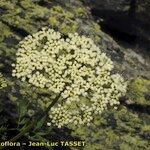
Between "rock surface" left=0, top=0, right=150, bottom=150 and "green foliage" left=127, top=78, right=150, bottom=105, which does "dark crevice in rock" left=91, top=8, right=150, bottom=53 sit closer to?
"rock surface" left=0, top=0, right=150, bottom=150

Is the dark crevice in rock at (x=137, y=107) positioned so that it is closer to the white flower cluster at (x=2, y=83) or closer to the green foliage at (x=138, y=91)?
the green foliage at (x=138, y=91)

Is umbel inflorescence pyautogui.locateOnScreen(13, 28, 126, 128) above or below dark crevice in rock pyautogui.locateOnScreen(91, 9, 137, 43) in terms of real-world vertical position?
above

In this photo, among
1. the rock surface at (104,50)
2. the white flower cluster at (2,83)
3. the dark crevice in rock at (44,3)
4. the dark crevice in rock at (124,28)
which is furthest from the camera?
the dark crevice in rock at (124,28)

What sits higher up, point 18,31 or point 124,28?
point 18,31

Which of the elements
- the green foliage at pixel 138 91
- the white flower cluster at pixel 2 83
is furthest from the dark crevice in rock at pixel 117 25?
the white flower cluster at pixel 2 83

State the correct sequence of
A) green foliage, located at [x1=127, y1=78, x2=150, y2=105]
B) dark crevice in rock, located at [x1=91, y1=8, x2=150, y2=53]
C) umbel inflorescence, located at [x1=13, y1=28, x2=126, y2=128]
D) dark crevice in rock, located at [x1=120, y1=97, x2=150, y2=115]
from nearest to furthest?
umbel inflorescence, located at [x1=13, y1=28, x2=126, y2=128] < dark crevice in rock, located at [x1=120, y1=97, x2=150, y2=115] < green foliage, located at [x1=127, y1=78, x2=150, y2=105] < dark crevice in rock, located at [x1=91, y1=8, x2=150, y2=53]

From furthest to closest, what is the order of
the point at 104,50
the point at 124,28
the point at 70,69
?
the point at 124,28, the point at 104,50, the point at 70,69

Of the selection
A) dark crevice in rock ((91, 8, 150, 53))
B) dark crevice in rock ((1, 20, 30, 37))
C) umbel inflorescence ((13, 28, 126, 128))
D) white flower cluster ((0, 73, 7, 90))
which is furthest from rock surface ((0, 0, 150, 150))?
dark crevice in rock ((91, 8, 150, 53))

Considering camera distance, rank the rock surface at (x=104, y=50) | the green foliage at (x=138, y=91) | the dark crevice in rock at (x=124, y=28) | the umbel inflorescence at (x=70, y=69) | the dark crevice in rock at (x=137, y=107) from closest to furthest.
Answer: the umbel inflorescence at (x=70, y=69) → the rock surface at (x=104, y=50) → the dark crevice in rock at (x=137, y=107) → the green foliage at (x=138, y=91) → the dark crevice in rock at (x=124, y=28)

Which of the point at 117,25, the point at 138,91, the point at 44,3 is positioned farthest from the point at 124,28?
the point at 138,91

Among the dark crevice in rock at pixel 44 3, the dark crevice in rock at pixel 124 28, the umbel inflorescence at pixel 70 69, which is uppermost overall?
the umbel inflorescence at pixel 70 69

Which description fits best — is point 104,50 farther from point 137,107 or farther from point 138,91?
point 137,107

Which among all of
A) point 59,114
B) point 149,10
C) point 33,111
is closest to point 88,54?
point 59,114
